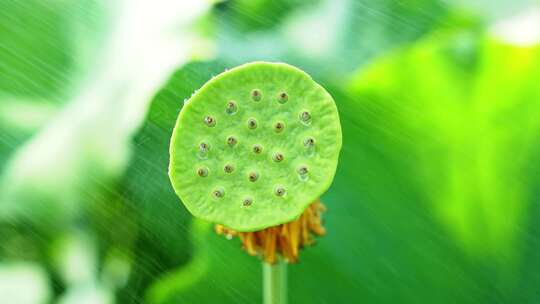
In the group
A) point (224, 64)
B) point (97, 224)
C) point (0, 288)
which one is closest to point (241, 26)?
point (224, 64)

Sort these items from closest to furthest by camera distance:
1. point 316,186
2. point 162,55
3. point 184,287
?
point 316,186 → point 184,287 → point 162,55

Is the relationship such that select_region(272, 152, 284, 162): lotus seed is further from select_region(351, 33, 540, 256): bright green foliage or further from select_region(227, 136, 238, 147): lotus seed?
select_region(351, 33, 540, 256): bright green foliage

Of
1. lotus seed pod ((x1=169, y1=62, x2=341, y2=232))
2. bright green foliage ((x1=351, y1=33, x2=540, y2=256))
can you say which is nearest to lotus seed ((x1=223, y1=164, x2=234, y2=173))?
lotus seed pod ((x1=169, y1=62, x2=341, y2=232))

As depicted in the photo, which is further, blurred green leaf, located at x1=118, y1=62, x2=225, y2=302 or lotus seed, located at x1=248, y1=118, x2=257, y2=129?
blurred green leaf, located at x1=118, y1=62, x2=225, y2=302

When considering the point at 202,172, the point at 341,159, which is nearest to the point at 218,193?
the point at 202,172

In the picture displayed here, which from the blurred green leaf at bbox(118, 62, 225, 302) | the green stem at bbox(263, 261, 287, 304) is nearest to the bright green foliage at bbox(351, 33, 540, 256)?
the blurred green leaf at bbox(118, 62, 225, 302)

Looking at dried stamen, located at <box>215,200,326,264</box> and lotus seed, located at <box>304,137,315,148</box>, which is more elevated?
lotus seed, located at <box>304,137,315,148</box>

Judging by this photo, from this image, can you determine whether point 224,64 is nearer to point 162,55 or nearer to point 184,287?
point 162,55

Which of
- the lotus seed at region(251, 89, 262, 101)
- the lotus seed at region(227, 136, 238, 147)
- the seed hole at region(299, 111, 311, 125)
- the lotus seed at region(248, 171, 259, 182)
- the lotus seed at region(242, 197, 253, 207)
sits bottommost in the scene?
the lotus seed at region(242, 197, 253, 207)
